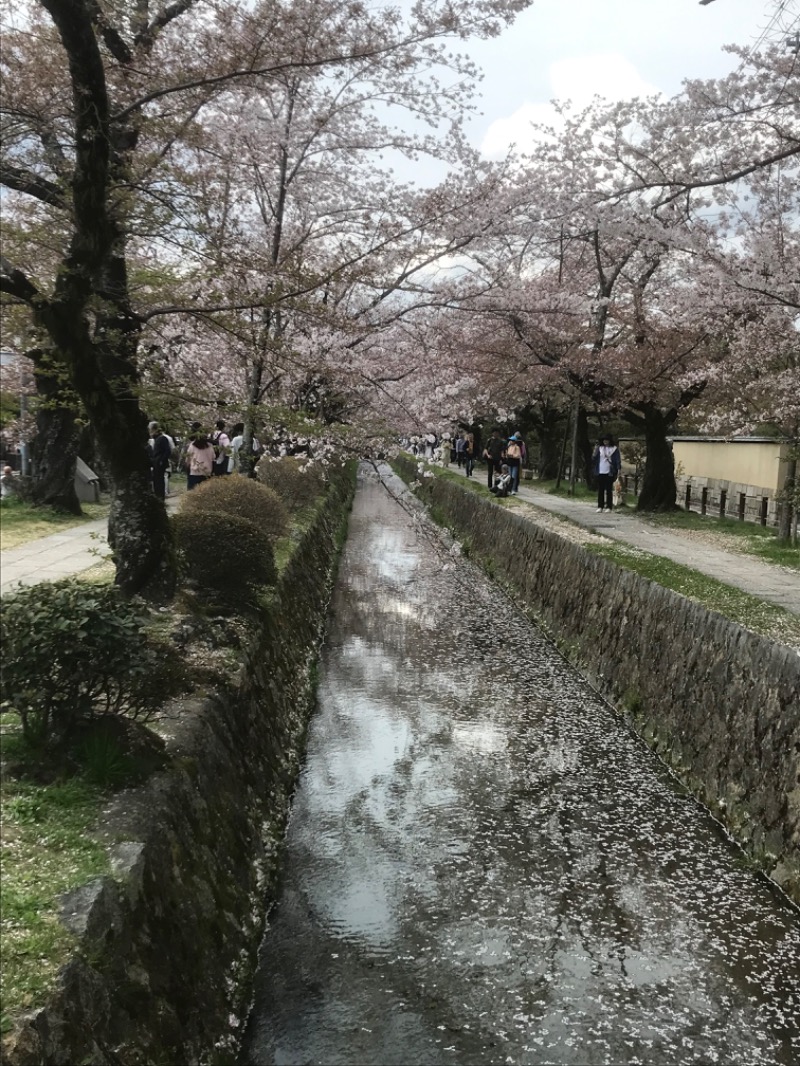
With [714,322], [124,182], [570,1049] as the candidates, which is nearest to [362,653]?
[124,182]

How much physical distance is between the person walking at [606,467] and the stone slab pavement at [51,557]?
43.4 ft

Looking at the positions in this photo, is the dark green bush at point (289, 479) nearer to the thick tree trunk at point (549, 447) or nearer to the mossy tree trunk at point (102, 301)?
the mossy tree trunk at point (102, 301)

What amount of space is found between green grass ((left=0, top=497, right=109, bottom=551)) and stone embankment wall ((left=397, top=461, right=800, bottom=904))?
9182mm

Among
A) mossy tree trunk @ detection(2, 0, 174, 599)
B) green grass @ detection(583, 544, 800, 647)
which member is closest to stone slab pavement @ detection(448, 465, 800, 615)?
green grass @ detection(583, 544, 800, 647)

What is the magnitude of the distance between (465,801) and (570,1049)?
3.49 meters

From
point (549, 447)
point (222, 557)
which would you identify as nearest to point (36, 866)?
point (222, 557)

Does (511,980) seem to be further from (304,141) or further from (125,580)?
(304,141)

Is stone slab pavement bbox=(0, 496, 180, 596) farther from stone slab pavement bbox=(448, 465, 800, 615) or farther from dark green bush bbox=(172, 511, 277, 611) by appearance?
stone slab pavement bbox=(448, 465, 800, 615)

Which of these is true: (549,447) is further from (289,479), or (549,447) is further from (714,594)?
(714,594)

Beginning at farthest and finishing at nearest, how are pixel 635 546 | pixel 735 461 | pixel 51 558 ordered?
pixel 735 461
pixel 635 546
pixel 51 558

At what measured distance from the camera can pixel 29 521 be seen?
679 inches

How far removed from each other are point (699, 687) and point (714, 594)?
2.77 metres

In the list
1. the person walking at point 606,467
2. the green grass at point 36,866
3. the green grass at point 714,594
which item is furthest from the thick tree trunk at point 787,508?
the green grass at point 36,866

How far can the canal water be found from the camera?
5199 millimetres
